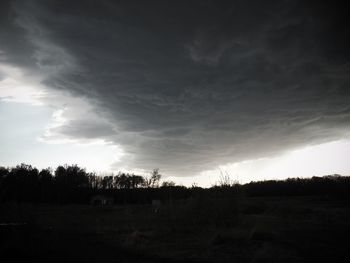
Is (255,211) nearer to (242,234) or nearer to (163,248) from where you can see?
(242,234)

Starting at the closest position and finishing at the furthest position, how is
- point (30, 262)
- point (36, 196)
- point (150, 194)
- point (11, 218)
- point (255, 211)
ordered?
point (30, 262), point (11, 218), point (255, 211), point (36, 196), point (150, 194)

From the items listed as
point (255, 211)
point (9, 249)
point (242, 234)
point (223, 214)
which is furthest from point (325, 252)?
point (255, 211)

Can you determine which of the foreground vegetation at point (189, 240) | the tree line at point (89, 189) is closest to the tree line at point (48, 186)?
the tree line at point (89, 189)

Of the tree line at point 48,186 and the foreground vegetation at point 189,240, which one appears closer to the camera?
the foreground vegetation at point 189,240

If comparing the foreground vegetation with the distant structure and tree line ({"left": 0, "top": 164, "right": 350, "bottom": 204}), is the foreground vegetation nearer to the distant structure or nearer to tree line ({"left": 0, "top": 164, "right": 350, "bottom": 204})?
tree line ({"left": 0, "top": 164, "right": 350, "bottom": 204})

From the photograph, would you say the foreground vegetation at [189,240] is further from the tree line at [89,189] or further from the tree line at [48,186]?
the tree line at [48,186]

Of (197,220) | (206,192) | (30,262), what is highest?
(206,192)

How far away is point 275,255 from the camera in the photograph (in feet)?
40.4

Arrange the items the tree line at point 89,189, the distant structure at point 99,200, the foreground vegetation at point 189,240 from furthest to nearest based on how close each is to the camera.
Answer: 1. the distant structure at point 99,200
2. the tree line at point 89,189
3. the foreground vegetation at point 189,240

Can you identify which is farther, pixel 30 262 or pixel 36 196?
pixel 36 196

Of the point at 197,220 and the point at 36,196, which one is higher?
the point at 36,196

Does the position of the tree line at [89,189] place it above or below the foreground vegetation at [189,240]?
above

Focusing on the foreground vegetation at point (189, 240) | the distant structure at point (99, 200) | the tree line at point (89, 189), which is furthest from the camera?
the distant structure at point (99, 200)

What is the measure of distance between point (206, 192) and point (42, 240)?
1195 centimetres
